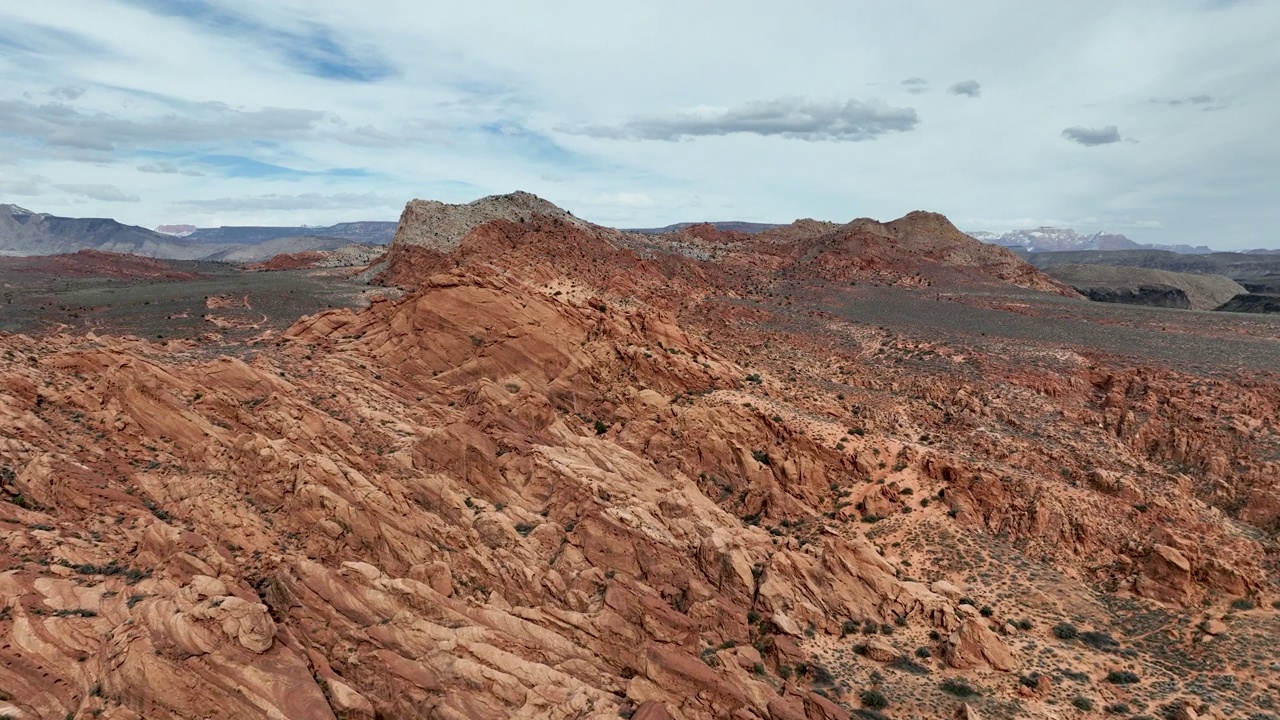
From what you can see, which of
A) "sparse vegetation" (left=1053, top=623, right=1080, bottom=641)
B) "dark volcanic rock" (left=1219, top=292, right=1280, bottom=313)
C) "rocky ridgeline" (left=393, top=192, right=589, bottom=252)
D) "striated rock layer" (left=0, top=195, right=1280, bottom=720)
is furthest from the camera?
"dark volcanic rock" (left=1219, top=292, right=1280, bottom=313)

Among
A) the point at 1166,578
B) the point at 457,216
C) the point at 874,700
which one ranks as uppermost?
the point at 457,216

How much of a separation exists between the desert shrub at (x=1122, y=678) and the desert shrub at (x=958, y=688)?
459cm

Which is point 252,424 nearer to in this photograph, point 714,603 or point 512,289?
point 512,289

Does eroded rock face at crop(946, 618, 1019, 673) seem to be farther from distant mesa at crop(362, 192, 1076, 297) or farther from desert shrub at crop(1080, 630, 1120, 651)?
distant mesa at crop(362, 192, 1076, 297)

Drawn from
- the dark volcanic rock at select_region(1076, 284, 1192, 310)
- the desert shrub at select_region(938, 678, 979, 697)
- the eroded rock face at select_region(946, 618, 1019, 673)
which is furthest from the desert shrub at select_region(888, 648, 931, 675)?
the dark volcanic rock at select_region(1076, 284, 1192, 310)

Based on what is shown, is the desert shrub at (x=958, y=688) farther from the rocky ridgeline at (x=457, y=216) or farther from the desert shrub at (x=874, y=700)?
the rocky ridgeline at (x=457, y=216)

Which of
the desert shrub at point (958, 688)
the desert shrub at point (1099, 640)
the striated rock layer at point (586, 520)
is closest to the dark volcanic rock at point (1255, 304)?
the striated rock layer at point (586, 520)

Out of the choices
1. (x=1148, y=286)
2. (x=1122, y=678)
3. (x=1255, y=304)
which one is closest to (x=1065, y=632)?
(x=1122, y=678)

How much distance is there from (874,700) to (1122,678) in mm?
8491

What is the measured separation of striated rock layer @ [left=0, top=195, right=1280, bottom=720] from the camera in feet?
57.4

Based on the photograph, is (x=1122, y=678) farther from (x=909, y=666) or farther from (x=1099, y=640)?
(x=909, y=666)

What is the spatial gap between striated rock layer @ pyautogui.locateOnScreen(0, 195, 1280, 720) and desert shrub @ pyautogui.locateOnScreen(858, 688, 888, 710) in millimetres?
172

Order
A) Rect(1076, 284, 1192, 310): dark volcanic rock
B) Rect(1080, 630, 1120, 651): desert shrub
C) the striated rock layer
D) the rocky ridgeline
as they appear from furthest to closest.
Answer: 1. Rect(1076, 284, 1192, 310): dark volcanic rock
2. the rocky ridgeline
3. Rect(1080, 630, 1120, 651): desert shrub
4. the striated rock layer

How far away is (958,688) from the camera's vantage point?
71.6 feet
